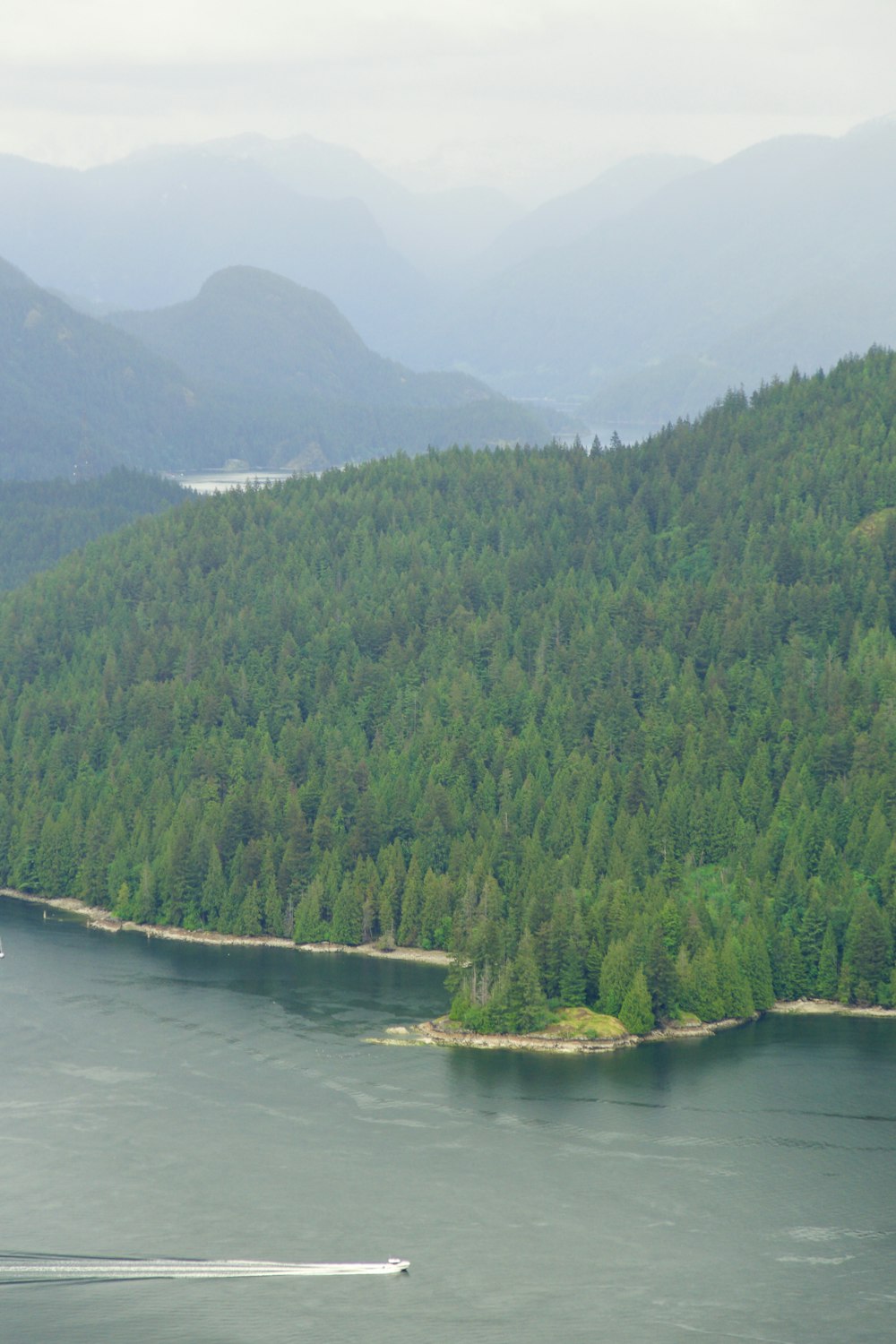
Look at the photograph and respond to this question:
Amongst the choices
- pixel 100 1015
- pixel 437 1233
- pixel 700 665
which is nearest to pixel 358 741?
pixel 700 665

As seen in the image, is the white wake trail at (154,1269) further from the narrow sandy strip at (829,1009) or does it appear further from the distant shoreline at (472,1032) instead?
the narrow sandy strip at (829,1009)

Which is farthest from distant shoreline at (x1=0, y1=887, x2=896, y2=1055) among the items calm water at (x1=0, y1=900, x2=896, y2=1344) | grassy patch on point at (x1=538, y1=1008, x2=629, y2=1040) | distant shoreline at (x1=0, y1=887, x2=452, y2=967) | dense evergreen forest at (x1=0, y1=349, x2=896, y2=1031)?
calm water at (x1=0, y1=900, x2=896, y2=1344)

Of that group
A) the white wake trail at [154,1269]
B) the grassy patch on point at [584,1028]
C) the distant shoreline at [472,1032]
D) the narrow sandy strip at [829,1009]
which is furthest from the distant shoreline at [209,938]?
the white wake trail at [154,1269]

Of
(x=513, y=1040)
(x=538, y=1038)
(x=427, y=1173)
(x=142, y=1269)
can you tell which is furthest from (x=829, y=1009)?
(x=142, y=1269)

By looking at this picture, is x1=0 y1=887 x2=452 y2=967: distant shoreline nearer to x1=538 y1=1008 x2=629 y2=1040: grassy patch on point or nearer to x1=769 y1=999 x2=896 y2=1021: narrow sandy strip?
x1=538 y1=1008 x2=629 y2=1040: grassy patch on point

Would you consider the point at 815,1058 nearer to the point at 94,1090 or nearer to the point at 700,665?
the point at 94,1090
